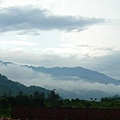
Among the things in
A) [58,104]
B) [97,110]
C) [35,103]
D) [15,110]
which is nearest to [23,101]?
[35,103]

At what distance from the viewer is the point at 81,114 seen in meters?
51.8

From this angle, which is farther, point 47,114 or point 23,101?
point 23,101

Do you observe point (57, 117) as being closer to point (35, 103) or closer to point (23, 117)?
point (23, 117)

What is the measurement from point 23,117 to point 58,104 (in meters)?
31.5

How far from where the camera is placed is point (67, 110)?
170 feet

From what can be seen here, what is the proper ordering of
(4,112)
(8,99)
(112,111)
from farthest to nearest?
(8,99) < (4,112) < (112,111)

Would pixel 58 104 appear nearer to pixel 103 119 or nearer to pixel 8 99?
pixel 8 99

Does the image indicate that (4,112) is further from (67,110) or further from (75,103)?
(67,110)

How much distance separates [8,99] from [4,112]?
18.5 ft

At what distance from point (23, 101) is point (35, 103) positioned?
280 cm

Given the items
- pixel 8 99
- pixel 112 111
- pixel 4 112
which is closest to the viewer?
pixel 112 111

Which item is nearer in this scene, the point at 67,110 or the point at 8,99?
the point at 67,110

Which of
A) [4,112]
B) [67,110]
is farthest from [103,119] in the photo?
[4,112]

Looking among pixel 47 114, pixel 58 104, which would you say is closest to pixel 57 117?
pixel 47 114
